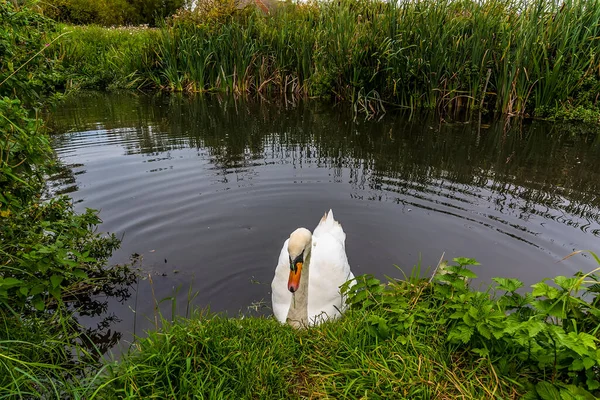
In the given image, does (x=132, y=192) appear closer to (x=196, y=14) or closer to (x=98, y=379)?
(x=98, y=379)

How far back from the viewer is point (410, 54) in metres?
9.59

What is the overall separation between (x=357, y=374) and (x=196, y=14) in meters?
13.8

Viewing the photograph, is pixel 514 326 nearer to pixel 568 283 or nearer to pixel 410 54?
pixel 568 283

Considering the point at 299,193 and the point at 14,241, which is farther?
the point at 299,193

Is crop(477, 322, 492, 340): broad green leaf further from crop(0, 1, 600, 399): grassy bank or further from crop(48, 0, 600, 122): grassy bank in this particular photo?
crop(48, 0, 600, 122): grassy bank

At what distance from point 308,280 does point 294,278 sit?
557 mm

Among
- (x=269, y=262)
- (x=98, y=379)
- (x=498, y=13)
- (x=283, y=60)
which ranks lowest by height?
(x=269, y=262)

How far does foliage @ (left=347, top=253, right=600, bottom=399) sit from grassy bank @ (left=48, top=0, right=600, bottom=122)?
25.9 ft

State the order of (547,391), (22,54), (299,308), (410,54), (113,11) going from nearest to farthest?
(547,391) → (22,54) → (299,308) → (410,54) → (113,11)

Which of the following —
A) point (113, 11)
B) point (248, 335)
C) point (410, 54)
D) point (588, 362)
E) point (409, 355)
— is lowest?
point (248, 335)

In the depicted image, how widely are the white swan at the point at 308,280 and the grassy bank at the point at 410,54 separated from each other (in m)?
6.93

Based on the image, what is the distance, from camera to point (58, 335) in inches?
122

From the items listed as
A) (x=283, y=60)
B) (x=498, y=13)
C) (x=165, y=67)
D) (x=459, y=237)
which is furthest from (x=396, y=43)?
(x=165, y=67)

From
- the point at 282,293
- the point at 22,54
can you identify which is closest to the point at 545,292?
the point at 282,293
